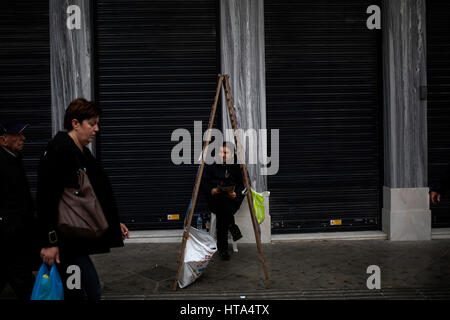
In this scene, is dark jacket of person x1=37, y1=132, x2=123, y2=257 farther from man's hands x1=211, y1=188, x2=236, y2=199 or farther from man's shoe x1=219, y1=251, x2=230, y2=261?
man's shoe x1=219, y1=251, x2=230, y2=261

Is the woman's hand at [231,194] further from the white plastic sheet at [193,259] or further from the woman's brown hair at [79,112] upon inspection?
the woman's brown hair at [79,112]

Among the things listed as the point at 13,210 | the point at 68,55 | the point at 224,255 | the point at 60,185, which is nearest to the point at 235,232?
the point at 224,255

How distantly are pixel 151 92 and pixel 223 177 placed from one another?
2240 millimetres

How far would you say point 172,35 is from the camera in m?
7.41

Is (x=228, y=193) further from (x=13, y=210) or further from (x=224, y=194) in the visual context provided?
(x=13, y=210)

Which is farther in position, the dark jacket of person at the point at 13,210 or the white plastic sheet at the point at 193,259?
the white plastic sheet at the point at 193,259

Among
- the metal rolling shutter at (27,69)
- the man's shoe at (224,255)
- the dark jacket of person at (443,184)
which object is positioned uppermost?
the metal rolling shutter at (27,69)

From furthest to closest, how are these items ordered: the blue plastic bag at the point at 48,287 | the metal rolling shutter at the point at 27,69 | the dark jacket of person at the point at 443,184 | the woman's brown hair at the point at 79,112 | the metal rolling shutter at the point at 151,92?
the metal rolling shutter at the point at 151,92, the metal rolling shutter at the point at 27,69, the dark jacket of person at the point at 443,184, the woman's brown hair at the point at 79,112, the blue plastic bag at the point at 48,287

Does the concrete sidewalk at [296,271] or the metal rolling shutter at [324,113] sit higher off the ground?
the metal rolling shutter at [324,113]

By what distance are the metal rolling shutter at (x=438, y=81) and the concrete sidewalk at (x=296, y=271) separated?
1.75 meters

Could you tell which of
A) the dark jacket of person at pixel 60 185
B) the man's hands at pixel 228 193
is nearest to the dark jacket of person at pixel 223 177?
the man's hands at pixel 228 193

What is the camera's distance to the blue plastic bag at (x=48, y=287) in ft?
9.80

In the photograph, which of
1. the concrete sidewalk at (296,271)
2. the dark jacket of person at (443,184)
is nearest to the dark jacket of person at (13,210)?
the concrete sidewalk at (296,271)

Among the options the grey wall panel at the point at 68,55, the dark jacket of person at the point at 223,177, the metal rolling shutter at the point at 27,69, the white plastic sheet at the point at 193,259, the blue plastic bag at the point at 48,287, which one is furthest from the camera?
the metal rolling shutter at the point at 27,69
